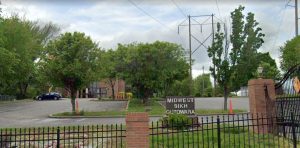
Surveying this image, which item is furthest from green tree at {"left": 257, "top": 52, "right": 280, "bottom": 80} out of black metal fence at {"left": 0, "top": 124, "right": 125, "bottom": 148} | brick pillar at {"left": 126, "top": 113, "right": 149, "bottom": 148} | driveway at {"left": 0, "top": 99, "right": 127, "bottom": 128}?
driveway at {"left": 0, "top": 99, "right": 127, "bottom": 128}

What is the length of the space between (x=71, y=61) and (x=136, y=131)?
21.0m

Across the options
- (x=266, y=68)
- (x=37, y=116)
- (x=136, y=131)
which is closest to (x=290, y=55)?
(x=266, y=68)

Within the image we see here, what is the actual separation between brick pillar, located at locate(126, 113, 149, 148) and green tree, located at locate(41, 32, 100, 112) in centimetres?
2000

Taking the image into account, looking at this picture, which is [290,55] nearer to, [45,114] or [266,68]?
[266,68]

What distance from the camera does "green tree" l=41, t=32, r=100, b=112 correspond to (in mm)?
29172

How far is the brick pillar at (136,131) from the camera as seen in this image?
9523mm

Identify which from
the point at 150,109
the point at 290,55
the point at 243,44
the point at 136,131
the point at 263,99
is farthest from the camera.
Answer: the point at 290,55

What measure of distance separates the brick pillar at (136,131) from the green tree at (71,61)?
19996 millimetres

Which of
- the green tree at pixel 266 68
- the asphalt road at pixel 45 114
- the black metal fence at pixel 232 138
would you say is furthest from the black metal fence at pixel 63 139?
the asphalt road at pixel 45 114

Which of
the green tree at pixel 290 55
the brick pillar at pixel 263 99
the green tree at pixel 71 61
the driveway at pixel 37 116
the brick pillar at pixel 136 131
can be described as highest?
the green tree at pixel 290 55

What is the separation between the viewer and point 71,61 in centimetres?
2962

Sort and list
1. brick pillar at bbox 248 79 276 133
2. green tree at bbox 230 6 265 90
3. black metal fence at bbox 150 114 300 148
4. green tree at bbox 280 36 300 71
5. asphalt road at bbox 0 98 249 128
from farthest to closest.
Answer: green tree at bbox 280 36 300 71, green tree at bbox 230 6 265 90, asphalt road at bbox 0 98 249 128, brick pillar at bbox 248 79 276 133, black metal fence at bbox 150 114 300 148

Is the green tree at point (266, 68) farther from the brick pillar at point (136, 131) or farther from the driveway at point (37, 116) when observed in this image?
the driveway at point (37, 116)

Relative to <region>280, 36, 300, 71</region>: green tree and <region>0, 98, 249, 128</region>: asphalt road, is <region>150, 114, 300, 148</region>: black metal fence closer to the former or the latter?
<region>0, 98, 249, 128</region>: asphalt road
